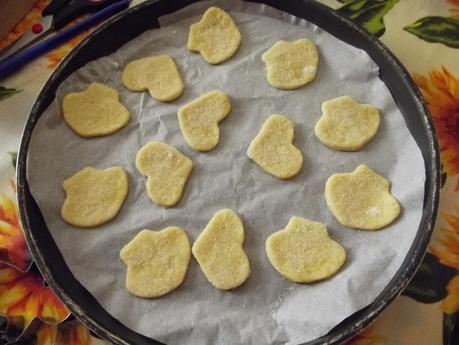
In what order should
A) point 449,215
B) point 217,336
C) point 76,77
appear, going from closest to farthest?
point 217,336, point 449,215, point 76,77

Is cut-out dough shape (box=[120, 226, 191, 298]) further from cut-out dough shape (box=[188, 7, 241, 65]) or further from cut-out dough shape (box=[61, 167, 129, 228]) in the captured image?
cut-out dough shape (box=[188, 7, 241, 65])

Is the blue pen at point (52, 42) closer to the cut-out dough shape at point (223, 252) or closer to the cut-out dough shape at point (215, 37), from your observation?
the cut-out dough shape at point (215, 37)

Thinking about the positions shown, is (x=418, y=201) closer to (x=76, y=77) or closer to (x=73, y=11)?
(x=76, y=77)

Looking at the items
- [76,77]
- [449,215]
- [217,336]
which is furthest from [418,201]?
[76,77]

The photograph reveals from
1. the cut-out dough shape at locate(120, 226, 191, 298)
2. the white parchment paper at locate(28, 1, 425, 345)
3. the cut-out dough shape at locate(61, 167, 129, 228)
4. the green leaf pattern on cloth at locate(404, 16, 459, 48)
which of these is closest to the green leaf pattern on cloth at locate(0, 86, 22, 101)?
the white parchment paper at locate(28, 1, 425, 345)

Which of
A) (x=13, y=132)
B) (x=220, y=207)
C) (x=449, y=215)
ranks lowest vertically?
(x=449, y=215)

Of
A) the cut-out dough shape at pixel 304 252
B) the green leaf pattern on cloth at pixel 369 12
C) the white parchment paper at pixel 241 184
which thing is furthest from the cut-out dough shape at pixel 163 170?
the green leaf pattern on cloth at pixel 369 12
